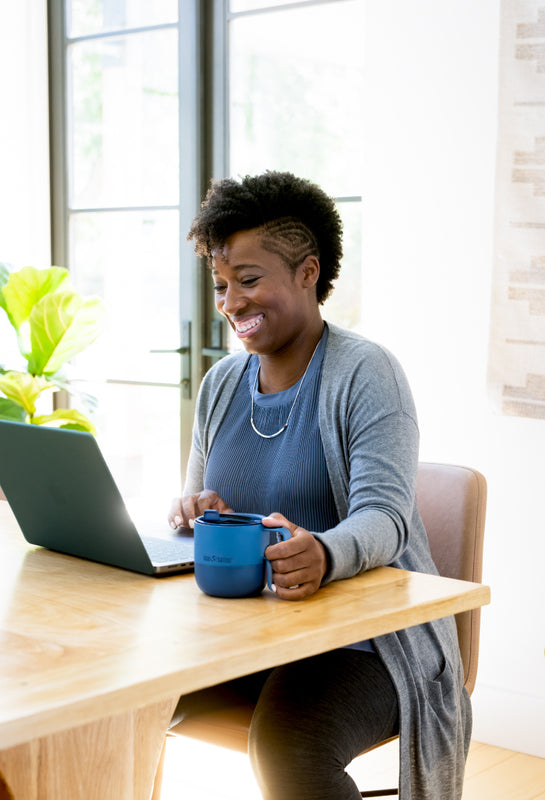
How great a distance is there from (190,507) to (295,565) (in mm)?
411

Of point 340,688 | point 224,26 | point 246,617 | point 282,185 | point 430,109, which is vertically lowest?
point 340,688

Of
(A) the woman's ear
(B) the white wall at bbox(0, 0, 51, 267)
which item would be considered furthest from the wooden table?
(B) the white wall at bbox(0, 0, 51, 267)

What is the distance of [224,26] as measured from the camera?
132 inches

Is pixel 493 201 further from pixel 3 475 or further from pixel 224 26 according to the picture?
pixel 3 475

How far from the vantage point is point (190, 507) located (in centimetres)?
161

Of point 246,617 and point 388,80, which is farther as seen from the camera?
point 388,80

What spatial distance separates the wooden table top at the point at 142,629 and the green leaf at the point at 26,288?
195 centimetres

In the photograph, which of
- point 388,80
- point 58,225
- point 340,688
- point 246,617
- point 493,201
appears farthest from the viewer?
point 58,225

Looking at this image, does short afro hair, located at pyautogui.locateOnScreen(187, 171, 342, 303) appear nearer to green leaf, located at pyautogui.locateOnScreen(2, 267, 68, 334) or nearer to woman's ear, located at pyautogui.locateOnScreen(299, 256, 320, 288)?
woman's ear, located at pyautogui.locateOnScreen(299, 256, 320, 288)

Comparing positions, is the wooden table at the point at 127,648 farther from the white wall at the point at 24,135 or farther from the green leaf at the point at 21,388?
the white wall at the point at 24,135

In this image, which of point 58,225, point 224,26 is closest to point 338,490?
point 224,26

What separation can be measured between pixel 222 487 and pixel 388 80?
1532 mm

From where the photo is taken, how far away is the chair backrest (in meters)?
1.83

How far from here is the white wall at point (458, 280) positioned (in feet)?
8.64
